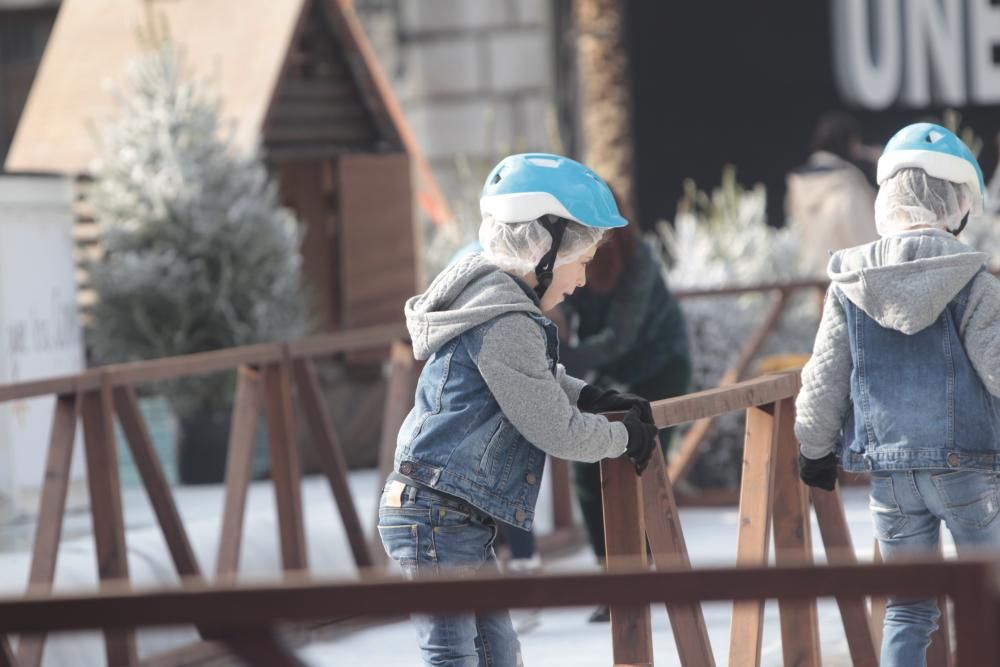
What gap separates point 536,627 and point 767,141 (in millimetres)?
8605

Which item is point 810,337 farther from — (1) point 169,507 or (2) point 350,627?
(1) point 169,507

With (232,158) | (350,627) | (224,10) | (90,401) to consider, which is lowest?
(350,627)

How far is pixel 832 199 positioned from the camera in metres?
10.8

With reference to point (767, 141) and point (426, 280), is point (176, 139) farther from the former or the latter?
point (767, 141)

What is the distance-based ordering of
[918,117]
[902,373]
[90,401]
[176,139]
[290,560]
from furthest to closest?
[918,117]
[176,139]
[290,560]
[90,401]
[902,373]

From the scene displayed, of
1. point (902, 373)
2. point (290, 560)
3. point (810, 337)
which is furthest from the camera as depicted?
point (810, 337)

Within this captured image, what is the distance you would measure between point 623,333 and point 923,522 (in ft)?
6.76

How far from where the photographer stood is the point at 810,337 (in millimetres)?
9633

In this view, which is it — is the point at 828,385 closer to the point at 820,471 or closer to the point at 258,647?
the point at 820,471

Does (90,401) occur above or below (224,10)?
below

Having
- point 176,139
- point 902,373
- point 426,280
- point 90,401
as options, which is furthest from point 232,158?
point 902,373

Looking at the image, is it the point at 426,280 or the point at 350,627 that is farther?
the point at 426,280

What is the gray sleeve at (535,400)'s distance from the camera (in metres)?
3.37

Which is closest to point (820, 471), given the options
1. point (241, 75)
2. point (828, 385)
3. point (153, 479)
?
point (828, 385)
